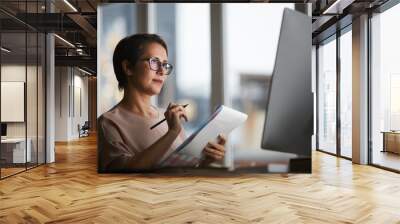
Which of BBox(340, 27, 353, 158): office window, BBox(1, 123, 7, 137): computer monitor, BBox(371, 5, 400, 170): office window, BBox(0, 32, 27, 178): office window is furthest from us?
BBox(340, 27, 353, 158): office window

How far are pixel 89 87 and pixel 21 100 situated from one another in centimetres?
1494

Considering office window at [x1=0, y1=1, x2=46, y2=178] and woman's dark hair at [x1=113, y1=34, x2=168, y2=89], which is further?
woman's dark hair at [x1=113, y1=34, x2=168, y2=89]

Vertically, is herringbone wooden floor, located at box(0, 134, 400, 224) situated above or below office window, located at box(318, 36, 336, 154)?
below

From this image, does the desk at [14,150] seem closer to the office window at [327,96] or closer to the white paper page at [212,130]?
the white paper page at [212,130]

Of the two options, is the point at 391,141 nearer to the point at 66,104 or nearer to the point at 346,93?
the point at 346,93

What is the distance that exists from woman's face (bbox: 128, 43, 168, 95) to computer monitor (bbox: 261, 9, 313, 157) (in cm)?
183

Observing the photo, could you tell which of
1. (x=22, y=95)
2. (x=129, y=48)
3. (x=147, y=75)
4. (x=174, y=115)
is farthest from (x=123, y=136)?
(x=22, y=95)

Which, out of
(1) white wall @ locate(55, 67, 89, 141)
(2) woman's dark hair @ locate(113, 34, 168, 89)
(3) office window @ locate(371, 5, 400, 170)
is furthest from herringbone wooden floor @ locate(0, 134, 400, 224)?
(1) white wall @ locate(55, 67, 89, 141)

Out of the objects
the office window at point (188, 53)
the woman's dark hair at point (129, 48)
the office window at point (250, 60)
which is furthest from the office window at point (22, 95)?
the office window at point (250, 60)

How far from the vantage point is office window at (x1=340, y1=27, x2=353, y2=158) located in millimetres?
9102

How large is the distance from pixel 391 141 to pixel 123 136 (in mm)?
5011

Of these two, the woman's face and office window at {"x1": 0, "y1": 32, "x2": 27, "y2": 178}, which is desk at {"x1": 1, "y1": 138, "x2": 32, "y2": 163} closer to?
office window at {"x1": 0, "y1": 32, "x2": 27, "y2": 178}

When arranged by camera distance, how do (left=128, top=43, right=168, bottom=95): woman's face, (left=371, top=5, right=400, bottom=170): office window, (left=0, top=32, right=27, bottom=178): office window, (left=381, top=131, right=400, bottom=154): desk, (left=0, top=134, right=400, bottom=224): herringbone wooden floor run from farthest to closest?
(left=381, top=131, right=400, bottom=154): desk
(left=371, top=5, right=400, bottom=170): office window
(left=128, top=43, right=168, bottom=95): woman's face
(left=0, top=32, right=27, bottom=178): office window
(left=0, top=134, right=400, bottom=224): herringbone wooden floor

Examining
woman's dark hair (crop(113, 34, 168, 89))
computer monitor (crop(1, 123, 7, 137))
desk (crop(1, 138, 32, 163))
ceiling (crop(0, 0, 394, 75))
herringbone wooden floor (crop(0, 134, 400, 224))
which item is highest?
ceiling (crop(0, 0, 394, 75))
